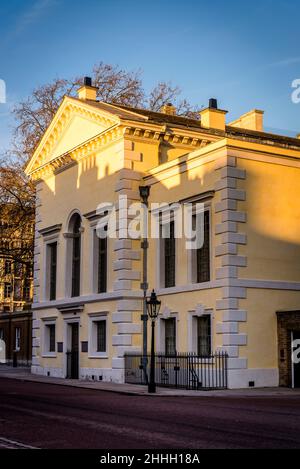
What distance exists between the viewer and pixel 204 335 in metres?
28.5

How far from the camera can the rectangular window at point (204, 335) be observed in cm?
2820

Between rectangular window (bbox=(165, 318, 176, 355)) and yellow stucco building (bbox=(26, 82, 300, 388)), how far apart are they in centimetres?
8

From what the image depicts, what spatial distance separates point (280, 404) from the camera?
19672 millimetres

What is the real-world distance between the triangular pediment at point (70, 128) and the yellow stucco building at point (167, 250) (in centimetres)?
7

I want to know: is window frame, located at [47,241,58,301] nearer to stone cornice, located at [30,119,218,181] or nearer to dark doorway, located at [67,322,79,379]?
dark doorway, located at [67,322,79,379]

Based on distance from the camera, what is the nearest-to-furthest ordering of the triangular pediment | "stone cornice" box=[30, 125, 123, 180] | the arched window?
"stone cornice" box=[30, 125, 123, 180]
the triangular pediment
the arched window

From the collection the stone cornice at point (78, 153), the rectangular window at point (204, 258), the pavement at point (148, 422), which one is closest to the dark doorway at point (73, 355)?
the stone cornice at point (78, 153)

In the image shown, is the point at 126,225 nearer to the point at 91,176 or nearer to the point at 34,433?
the point at 91,176

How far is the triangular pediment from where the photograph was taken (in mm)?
34000

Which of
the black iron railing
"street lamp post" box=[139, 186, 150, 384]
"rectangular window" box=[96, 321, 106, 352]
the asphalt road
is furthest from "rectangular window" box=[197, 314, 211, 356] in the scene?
the asphalt road

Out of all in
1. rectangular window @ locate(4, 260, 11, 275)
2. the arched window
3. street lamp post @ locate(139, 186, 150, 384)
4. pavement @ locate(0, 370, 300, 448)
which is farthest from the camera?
rectangular window @ locate(4, 260, 11, 275)

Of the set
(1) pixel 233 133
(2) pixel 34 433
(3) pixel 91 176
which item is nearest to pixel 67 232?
(3) pixel 91 176

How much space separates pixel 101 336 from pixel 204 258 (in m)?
7.45

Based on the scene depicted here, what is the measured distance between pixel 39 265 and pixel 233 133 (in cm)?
1279
